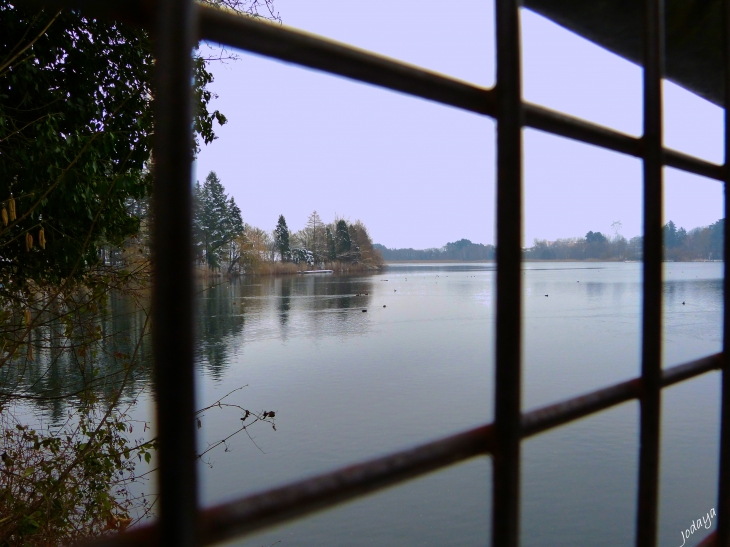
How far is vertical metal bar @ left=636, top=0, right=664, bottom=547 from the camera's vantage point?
693 mm

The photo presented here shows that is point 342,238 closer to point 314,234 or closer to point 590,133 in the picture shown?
point 314,234

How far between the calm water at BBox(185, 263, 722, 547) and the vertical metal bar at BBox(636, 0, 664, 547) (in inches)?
70.5

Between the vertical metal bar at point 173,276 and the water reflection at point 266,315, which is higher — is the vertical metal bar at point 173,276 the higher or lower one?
the higher one

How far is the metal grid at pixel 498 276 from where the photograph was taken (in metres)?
0.31

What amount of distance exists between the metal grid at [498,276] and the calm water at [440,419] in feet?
6.14

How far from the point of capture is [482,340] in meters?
20.6

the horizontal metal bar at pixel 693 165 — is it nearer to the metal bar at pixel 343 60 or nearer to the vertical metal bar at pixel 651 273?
the vertical metal bar at pixel 651 273

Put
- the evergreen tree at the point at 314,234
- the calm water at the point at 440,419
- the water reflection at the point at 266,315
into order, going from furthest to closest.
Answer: the evergreen tree at the point at 314,234, the water reflection at the point at 266,315, the calm water at the point at 440,419

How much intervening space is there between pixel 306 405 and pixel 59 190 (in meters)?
10.1

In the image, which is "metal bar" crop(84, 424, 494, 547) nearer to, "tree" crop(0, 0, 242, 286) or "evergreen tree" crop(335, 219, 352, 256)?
"tree" crop(0, 0, 242, 286)

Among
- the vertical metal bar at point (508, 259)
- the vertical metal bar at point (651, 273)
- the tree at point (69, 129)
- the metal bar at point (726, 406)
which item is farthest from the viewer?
the tree at point (69, 129)

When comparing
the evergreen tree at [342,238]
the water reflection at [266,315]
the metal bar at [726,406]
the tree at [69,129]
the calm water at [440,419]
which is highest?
the evergreen tree at [342,238]

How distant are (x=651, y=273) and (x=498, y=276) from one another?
1.00ft
